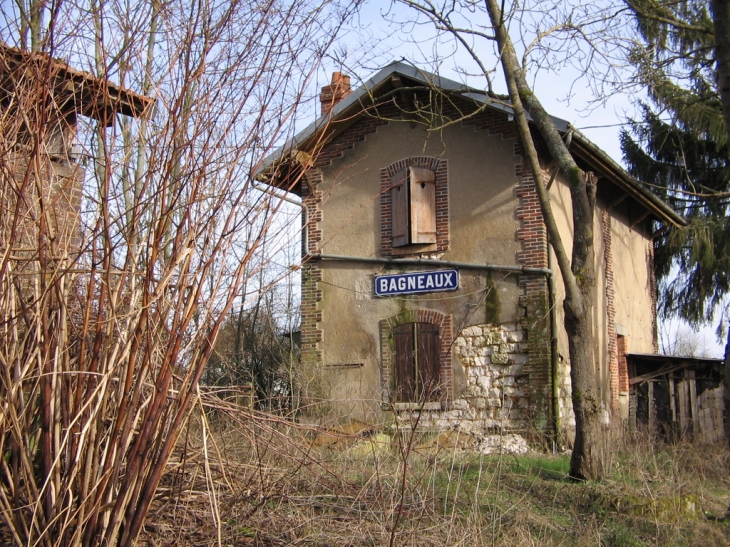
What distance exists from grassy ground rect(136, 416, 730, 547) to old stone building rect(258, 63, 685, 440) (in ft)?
11.3

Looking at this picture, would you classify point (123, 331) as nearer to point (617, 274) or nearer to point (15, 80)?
point (15, 80)

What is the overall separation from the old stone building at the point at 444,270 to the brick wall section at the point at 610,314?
43 millimetres

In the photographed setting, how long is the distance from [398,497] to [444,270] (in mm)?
8483

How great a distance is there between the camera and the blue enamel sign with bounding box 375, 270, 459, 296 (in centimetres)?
1345

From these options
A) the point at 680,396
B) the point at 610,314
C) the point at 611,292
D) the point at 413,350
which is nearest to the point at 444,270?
the point at 413,350

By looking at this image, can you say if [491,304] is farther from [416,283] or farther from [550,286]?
[416,283]

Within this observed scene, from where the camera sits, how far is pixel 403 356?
1356 centimetres

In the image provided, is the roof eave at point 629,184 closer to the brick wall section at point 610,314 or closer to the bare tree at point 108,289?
the brick wall section at point 610,314

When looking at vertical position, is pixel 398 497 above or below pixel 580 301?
below

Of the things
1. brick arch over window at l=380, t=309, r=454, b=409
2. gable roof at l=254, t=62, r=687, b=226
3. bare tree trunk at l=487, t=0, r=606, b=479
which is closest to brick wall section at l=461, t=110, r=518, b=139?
gable roof at l=254, t=62, r=687, b=226

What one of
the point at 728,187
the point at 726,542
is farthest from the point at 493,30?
the point at 728,187

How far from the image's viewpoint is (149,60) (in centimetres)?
361

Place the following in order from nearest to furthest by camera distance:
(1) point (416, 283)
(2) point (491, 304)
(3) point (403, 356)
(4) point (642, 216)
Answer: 1. (2) point (491, 304)
2. (3) point (403, 356)
3. (1) point (416, 283)
4. (4) point (642, 216)

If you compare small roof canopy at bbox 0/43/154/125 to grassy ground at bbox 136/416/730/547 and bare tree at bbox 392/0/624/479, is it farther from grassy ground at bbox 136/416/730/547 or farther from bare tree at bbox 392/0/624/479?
bare tree at bbox 392/0/624/479
